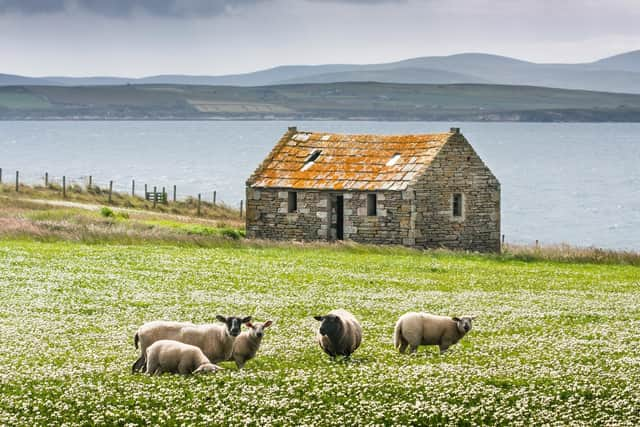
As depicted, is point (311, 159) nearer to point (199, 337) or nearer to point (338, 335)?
point (338, 335)

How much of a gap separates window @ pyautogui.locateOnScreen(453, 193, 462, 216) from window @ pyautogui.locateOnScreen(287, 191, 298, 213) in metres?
8.70

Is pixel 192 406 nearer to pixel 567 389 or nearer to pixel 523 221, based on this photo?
pixel 567 389

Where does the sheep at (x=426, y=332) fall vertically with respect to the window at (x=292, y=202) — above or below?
below

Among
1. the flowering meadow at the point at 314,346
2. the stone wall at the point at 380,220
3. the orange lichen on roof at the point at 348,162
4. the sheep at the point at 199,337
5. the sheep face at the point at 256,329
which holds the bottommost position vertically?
the flowering meadow at the point at 314,346

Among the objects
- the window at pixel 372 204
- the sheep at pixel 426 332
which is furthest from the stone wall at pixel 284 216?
the sheep at pixel 426 332

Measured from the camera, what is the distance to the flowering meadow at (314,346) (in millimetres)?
21000

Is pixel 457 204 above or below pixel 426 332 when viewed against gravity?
above

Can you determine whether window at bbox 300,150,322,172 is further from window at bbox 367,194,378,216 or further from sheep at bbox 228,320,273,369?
sheep at bbox 228,320,273,369

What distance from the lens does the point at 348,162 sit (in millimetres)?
64562

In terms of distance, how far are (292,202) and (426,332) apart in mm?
37018

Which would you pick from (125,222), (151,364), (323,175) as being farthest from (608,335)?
(125,222)

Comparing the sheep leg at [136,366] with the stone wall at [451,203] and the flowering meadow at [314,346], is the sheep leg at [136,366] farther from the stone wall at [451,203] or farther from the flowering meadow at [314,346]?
the stone wall at [451,203]

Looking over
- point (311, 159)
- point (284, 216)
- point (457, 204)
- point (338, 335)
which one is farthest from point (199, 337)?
point (311, 159)

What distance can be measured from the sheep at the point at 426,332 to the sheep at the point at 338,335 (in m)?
1.31
